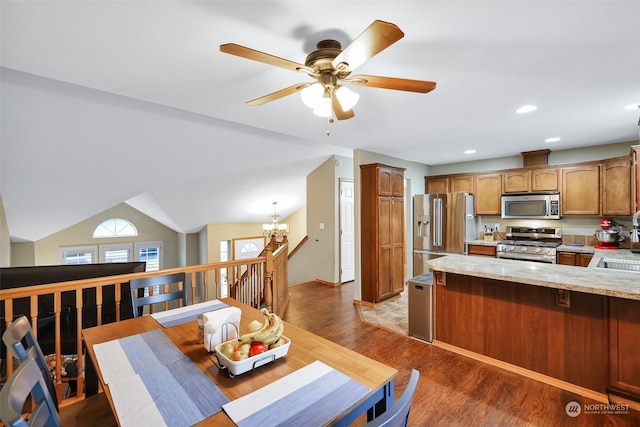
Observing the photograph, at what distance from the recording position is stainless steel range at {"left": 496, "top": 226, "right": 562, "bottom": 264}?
4215 mm

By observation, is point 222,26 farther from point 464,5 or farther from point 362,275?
point 362,275

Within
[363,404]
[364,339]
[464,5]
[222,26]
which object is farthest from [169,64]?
[364,339]

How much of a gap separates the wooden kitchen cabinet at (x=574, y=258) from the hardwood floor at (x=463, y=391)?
239 centimetres

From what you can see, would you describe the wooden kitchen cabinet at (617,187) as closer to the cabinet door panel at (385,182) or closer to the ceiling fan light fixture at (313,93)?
the cabinet door panel at (385,182)

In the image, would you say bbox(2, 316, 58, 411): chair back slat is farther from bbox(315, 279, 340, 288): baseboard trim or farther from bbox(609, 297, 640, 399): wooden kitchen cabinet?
bbox(315, 279, 340, 288): baseboard trim

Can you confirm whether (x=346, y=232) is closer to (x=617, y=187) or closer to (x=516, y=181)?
(x=516, y=181)

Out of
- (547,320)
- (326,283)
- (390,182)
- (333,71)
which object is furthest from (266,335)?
(326,283)

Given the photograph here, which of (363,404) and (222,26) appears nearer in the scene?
(363,404)

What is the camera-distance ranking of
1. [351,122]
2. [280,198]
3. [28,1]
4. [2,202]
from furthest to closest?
1. [280,198]
2. [2,202]
3. [351,122]
4. [28,1]

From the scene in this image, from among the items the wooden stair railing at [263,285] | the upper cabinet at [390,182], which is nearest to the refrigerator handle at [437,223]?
the upper cabinet at [390,182]

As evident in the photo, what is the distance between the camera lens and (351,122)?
3158mm

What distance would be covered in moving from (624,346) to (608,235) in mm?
2635

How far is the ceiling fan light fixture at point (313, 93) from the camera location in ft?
5.46

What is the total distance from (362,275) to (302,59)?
333 centimetres
